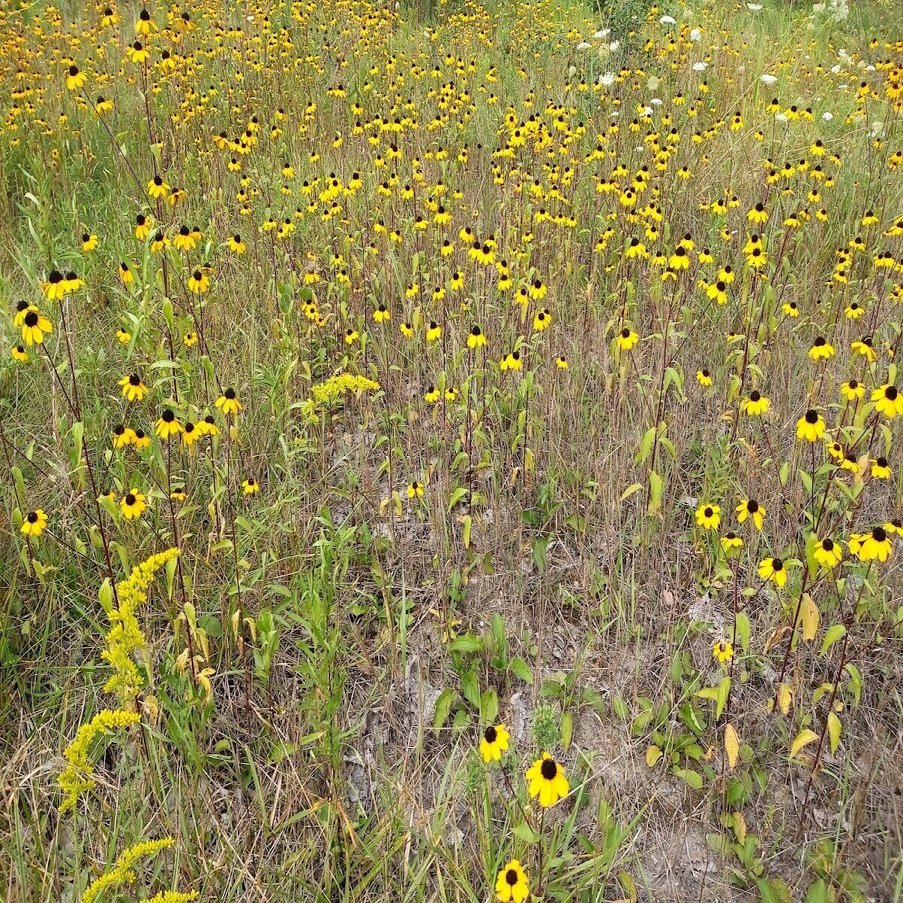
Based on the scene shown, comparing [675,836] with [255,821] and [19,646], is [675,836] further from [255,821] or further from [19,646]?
[19,646]

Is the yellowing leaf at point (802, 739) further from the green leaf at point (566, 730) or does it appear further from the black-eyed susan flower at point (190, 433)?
the black-eyed susan flower at point (190, 433)

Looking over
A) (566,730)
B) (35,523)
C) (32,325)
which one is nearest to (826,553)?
(566,730)

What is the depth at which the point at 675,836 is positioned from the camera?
1801 mm

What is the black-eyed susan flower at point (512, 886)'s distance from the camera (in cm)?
134

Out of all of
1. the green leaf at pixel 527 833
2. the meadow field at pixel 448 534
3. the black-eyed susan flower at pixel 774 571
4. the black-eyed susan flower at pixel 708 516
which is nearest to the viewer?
the green leaf at pixel 527 833

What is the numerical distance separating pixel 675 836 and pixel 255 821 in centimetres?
109

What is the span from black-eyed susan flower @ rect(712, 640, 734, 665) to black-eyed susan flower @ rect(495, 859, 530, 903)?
93 cm

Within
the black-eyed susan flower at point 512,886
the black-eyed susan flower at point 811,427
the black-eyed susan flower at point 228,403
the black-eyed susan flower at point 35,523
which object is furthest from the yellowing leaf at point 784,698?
the black-eyed susan flower at point 35,523

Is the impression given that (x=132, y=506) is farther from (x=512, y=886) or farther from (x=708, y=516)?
(x=708, y=516)

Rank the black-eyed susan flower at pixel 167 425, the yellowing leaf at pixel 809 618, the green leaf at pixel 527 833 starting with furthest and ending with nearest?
the black-eyed susan flower at pixel 167 425, the yellowing leaf at pixel 809 618, the green leaf at pixel 527 833

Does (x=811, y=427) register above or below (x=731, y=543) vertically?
above

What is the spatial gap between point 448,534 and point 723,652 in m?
1.03

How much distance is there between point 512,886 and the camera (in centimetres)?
136

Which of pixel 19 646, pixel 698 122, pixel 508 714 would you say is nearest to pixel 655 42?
pixel 698 122
